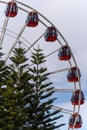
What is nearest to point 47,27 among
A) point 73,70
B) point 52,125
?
point 73,70

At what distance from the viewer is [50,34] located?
5009 cm

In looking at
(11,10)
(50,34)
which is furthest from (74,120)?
(11,10)

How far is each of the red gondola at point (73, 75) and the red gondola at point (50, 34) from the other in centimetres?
364

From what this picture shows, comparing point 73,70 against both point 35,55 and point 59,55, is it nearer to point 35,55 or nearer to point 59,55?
point 59,55

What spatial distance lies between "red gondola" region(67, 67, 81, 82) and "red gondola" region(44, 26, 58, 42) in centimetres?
364

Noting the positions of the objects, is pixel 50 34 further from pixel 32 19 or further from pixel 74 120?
pixel 74 120

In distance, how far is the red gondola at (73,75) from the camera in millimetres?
49688

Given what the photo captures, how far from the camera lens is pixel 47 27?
50188 millimetres

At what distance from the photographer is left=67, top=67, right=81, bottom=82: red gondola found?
4969 cm

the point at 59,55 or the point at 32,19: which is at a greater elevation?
the point at 32,19

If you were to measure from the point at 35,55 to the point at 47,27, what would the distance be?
7333 millimetres

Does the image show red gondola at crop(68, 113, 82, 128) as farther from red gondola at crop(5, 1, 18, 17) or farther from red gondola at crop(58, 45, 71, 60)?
red gondola at crop(5, 1, 18, 17)

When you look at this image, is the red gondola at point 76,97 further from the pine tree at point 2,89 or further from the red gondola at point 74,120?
the pine tree at point 2,89

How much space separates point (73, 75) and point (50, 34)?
4747 millimetres
